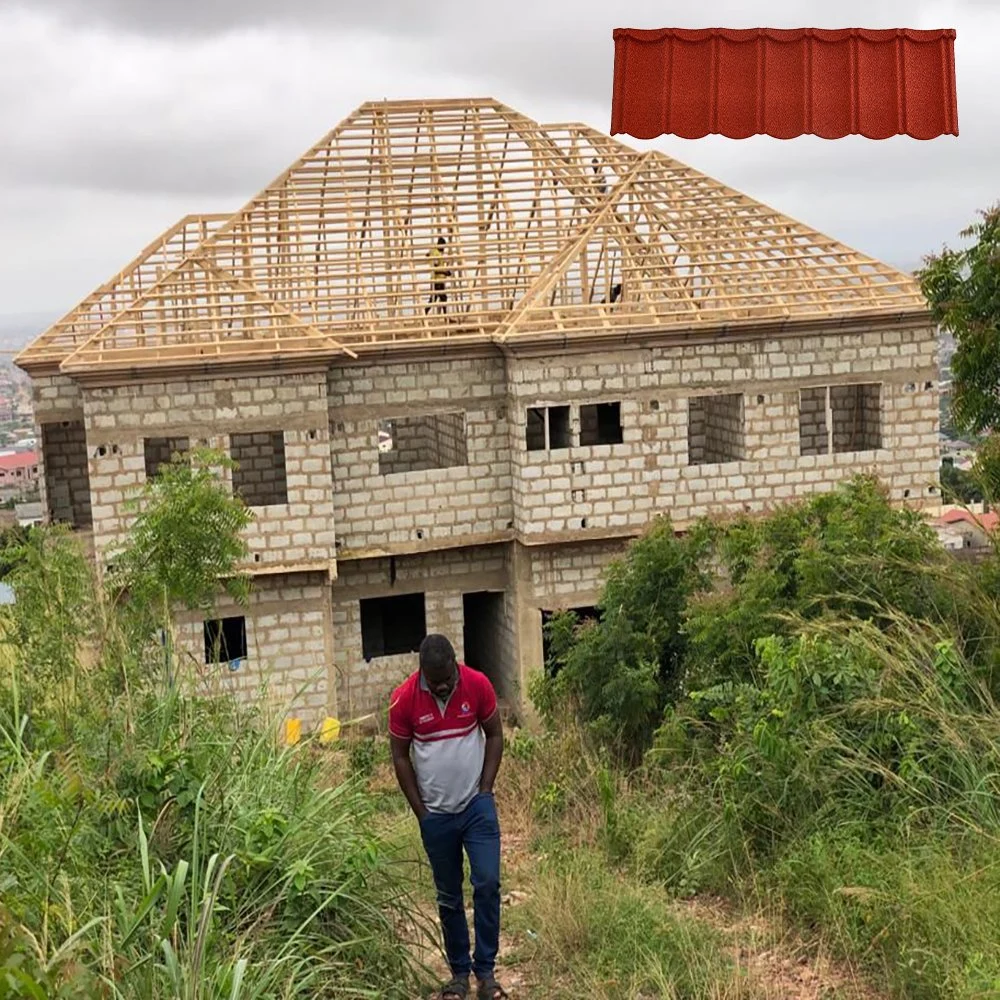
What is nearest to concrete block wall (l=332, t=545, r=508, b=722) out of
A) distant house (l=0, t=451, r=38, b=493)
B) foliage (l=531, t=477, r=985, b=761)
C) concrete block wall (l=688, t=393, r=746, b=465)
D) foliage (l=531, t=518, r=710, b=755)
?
concrete block wall (l=688, t=393, r=746, b=465)

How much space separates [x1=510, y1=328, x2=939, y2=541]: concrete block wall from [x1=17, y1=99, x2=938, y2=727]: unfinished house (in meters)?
0.03

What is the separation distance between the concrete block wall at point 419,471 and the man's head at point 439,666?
1201cm

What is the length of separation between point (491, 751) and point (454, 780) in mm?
255

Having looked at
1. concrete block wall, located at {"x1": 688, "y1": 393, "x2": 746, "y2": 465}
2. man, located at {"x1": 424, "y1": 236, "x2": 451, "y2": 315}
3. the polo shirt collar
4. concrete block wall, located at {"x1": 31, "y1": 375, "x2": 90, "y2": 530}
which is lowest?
the polo shirt collar

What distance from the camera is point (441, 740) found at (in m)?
6.75

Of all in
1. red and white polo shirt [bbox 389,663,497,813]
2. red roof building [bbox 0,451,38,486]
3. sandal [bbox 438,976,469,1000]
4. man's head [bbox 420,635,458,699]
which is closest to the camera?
sandal [bbox 438,976,469,1000]

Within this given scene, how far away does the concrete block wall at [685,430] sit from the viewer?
61.2 ft

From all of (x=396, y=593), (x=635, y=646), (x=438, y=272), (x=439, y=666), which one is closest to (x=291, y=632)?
(x=396, y=593)

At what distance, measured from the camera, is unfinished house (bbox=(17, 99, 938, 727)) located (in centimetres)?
1792

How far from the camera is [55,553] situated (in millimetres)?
11172

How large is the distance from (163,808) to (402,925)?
140 cm

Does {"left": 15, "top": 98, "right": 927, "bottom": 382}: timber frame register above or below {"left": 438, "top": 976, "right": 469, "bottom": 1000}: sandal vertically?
above

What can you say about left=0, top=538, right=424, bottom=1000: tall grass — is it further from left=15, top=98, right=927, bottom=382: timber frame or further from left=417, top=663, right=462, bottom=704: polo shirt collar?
left=15, top=98, right=927, bottom=382: timber frame

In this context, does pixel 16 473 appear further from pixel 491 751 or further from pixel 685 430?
pixel 491 751
